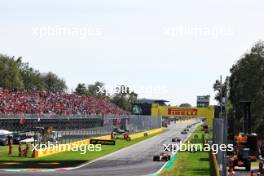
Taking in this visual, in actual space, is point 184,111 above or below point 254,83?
below

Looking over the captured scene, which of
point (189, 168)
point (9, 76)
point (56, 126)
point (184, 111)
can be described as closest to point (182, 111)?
point (184, 111)

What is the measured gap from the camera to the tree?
136075 mm

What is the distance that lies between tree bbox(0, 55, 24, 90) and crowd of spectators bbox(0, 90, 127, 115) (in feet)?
116

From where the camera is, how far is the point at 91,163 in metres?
42.8

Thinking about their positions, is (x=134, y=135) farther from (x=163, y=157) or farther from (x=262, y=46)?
(x=163, y=157)

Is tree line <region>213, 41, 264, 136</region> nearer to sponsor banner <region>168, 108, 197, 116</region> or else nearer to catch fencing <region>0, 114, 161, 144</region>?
sponsor banner <region>168, 108, 197, 116</region>

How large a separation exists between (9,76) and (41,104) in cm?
6304

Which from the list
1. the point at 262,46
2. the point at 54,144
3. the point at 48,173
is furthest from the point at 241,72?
the point at 48,173

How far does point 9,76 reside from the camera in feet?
452

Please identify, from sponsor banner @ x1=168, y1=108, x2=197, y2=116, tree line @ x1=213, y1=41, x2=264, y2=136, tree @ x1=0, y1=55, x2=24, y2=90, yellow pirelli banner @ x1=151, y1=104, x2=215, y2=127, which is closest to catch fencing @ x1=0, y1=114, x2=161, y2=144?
yellow pirelli banner @ x1=151, y1=104, x2=215, y2=127

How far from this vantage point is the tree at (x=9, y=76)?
136 meters

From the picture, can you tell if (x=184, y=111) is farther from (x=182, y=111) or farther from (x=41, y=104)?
(x=41, y=104)

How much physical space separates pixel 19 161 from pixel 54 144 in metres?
11.5

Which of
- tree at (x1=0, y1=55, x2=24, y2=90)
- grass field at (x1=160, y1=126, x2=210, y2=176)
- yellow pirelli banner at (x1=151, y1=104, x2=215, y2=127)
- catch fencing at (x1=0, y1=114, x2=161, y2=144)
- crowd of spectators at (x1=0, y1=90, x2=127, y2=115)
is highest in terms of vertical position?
tree at (x1=0, y1=55, x2=24, y2=90)
